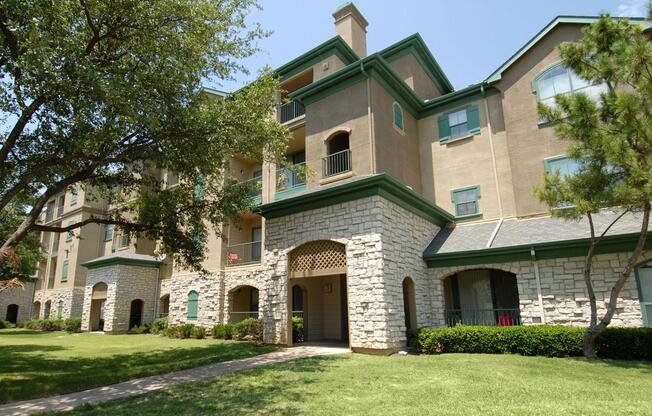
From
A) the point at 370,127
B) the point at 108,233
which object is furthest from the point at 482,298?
the point at 108,233

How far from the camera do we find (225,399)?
671cm

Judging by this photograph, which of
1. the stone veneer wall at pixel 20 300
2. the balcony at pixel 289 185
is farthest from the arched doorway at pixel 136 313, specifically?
the stone veneer wall at pixel 20 300

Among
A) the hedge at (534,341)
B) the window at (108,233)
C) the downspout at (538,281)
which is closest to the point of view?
the hedge at (534,341)

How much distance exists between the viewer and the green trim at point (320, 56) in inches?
770

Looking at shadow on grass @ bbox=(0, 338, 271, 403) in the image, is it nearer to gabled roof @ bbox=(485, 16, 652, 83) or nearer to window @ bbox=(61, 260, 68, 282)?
gabled roof @ bbox=(485, 16, 652, 83)

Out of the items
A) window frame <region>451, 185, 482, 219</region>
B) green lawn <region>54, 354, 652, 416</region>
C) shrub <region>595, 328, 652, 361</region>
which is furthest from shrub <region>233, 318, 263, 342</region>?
shrub <region>595, 328, 652, 361</region>

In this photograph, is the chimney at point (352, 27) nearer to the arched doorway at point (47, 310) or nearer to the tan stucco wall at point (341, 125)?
the tan stucco wall at point (341, 125)

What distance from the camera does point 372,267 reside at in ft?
37.6

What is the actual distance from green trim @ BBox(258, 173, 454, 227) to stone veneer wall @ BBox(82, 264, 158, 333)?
14421 millimetres

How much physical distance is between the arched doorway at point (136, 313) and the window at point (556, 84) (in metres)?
25.2

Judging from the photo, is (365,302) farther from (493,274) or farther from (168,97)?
(168,97)

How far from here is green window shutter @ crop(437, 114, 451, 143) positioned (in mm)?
17828

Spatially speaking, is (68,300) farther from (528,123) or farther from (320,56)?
(528,123)

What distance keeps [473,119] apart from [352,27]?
353 inches
